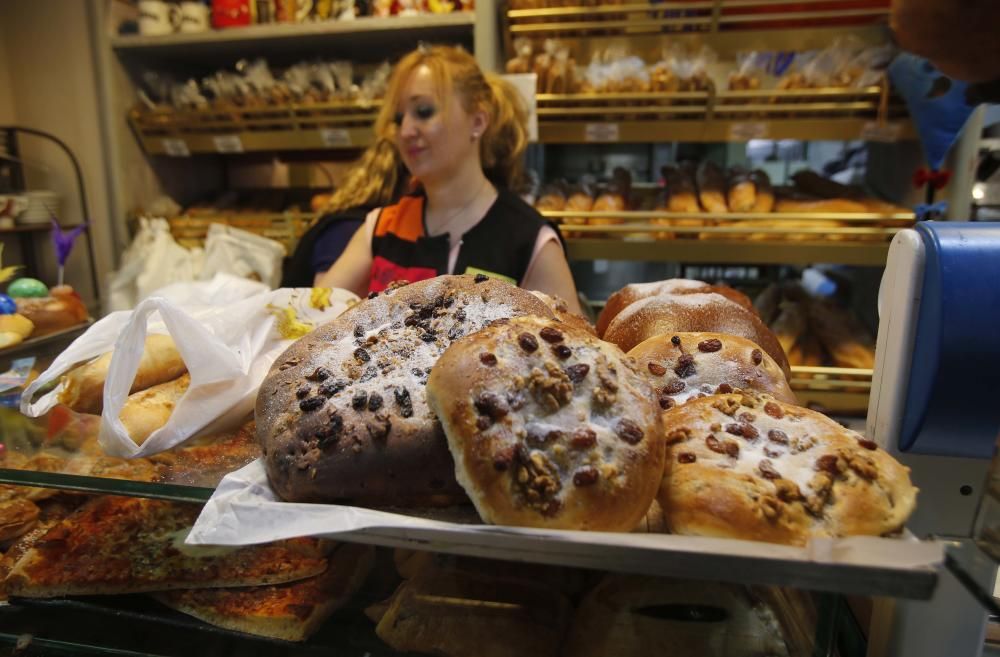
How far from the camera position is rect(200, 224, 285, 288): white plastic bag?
2.97 metres

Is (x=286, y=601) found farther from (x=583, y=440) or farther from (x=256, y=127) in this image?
(x=256, y=127)

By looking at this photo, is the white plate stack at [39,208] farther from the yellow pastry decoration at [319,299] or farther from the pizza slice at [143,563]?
the pizza slice at [143,563]

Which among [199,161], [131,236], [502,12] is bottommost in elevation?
[131,236]

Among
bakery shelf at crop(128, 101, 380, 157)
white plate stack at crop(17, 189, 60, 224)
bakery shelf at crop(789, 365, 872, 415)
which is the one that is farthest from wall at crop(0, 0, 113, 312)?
bakery shelf at crop(789, 365, 872, 415)

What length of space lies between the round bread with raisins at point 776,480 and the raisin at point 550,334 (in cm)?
18

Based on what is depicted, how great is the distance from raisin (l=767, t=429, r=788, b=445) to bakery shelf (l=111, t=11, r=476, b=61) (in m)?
2.31

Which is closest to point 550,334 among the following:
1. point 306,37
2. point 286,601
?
point 286,601

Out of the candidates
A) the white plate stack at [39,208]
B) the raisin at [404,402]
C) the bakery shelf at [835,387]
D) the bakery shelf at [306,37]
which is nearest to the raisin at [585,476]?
the raisin at [404,402]

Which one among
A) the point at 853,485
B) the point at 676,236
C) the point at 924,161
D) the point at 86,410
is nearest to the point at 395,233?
the point at 676,236

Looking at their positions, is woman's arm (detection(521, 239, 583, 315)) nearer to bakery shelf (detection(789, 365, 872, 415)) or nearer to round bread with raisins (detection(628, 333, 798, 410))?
bakery shelf (detection(789, 365, 872, 415))

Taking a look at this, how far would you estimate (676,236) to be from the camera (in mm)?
2473

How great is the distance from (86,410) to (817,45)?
9.54 ft

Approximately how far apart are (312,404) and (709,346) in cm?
55

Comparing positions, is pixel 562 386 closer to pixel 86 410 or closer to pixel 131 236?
pixel 86 410
